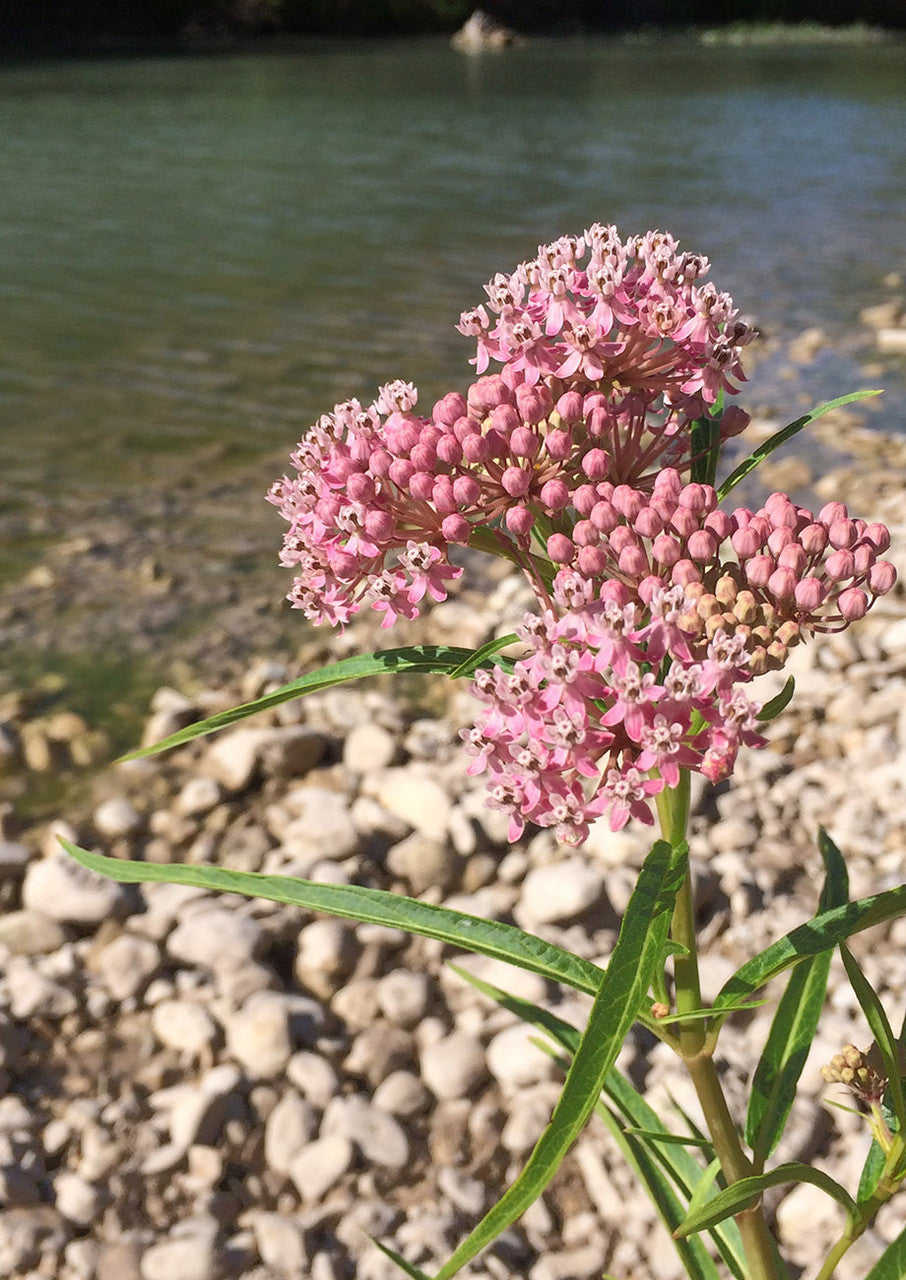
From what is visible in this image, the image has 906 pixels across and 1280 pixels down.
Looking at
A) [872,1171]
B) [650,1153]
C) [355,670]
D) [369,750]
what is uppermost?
[355,670]

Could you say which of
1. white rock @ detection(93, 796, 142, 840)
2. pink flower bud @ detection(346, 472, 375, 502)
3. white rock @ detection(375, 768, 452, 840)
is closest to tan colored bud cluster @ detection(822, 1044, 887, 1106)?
pink flower bud @ detection(346, 472, 375, 502)

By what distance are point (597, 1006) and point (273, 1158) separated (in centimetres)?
170

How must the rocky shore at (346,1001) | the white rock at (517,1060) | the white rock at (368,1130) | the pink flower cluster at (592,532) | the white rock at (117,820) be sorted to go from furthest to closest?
the white rock at (117,820), the white rock at (517,1060), the white rock at (368,1130), the rocky shore at (346,1001), the pink flower cluster at (592,532)

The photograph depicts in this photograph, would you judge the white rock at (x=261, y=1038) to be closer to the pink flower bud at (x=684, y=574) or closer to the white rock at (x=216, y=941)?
the white rock at (x=216, y=941)

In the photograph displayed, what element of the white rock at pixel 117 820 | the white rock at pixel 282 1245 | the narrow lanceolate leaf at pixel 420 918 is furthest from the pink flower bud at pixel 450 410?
the white rock at pixel 117 820

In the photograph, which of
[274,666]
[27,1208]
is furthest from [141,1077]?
[274,666]

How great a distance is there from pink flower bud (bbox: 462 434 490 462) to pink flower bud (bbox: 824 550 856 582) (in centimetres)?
40

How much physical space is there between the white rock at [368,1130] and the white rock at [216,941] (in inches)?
17.6

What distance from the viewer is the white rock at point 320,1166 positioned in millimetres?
2473

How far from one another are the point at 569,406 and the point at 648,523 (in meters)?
0.18

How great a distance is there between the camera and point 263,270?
33.6 ft

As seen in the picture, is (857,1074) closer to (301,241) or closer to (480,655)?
(480,655)

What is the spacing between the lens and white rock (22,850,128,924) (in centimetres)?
312

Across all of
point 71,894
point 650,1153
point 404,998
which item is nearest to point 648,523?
point 650,1153
